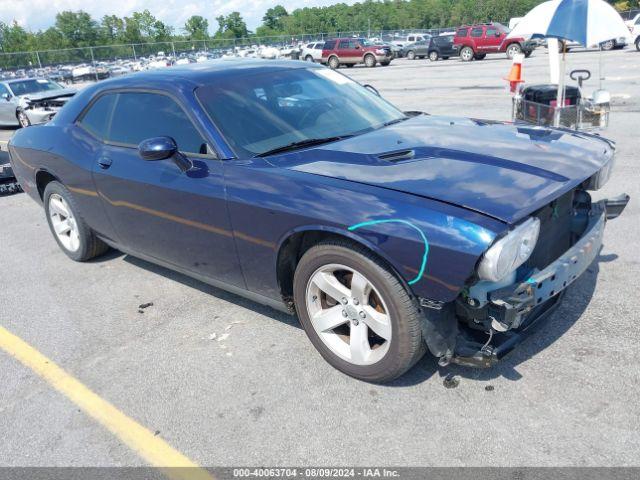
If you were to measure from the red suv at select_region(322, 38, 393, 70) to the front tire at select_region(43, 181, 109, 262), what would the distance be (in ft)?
95.9

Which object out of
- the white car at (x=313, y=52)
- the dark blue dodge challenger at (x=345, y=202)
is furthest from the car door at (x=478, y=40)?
the dark blue dodge challenger at (x=345, y=202)

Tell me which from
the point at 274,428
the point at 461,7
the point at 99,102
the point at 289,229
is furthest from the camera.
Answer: the point at 461,7

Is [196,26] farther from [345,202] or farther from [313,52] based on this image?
[345,202]

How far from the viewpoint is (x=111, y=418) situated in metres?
2.88

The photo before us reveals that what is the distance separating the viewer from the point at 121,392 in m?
3.10

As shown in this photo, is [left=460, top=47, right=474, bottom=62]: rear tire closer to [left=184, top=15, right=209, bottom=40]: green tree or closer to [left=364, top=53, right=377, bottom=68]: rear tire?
[left=364, top=53, right=377, bottom=68]: rear tire

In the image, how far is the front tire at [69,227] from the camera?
472 centimetres

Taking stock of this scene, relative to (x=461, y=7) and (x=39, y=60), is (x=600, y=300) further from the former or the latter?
(x=461, y=7)

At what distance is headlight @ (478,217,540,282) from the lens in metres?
2.29

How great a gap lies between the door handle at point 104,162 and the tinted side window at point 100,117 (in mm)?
200

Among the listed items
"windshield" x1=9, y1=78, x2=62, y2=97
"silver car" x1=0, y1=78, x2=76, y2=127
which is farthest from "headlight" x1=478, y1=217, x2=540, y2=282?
"windshield" x1=9, y1=78, x2=62, y2=97

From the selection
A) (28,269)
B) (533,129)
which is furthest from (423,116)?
(28,269)

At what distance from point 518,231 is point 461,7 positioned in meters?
104

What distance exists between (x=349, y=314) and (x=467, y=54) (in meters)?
30.2
